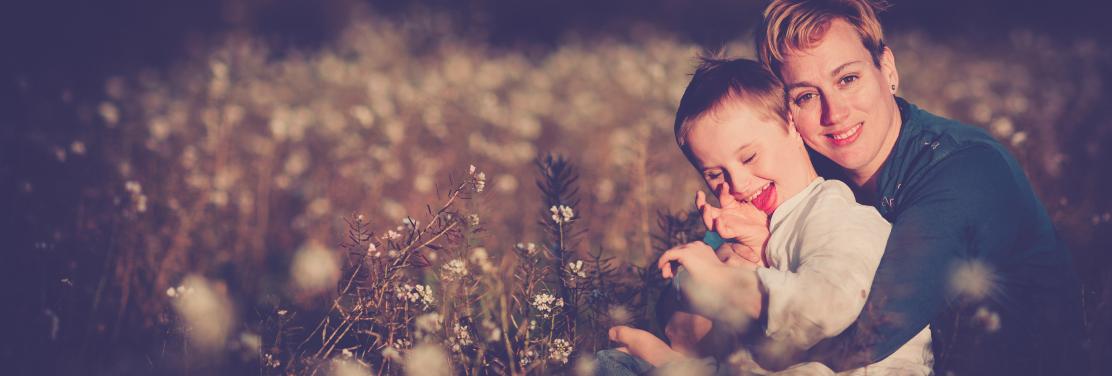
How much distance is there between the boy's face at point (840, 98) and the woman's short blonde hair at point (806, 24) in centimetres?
4

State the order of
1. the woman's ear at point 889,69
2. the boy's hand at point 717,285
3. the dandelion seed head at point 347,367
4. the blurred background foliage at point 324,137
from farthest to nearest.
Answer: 1. the blurred background foliage at point 324,137
2. the woman's ear at point 889,69
3. the dandelion seed head at point 347,367
4. the boy's hand at point 717,285

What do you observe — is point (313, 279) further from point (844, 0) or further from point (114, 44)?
point (114, 44)

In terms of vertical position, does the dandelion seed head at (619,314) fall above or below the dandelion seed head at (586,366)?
above

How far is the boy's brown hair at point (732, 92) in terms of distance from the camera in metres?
3.00

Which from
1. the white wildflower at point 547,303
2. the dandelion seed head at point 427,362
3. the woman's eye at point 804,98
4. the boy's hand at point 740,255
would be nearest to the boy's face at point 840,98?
the woman's eye at point 804,98

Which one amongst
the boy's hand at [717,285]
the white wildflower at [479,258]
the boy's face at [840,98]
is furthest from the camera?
the boy's face at [840,98]

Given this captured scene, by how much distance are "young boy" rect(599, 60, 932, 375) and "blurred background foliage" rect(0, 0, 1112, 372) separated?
809mm

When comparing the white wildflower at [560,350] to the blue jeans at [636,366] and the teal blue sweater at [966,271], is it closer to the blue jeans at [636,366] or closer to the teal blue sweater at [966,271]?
the blue jeans at [636,366]

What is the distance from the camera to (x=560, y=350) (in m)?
2.91

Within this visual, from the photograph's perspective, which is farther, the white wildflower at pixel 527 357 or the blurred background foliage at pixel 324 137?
the blurred background foliage at pixel 324 137

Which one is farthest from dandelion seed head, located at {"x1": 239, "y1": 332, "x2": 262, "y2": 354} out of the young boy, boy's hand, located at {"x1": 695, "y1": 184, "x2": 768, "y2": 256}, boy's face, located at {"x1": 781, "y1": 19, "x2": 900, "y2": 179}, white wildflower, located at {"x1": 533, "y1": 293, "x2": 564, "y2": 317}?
boy's face, located at {"x1": 781, "y1": 19, "x2": 900, "y2": 179}

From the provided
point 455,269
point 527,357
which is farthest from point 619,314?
point 455,269

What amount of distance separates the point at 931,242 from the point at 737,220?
0.61 meters

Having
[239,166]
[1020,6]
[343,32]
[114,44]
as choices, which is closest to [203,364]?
[239,166]
